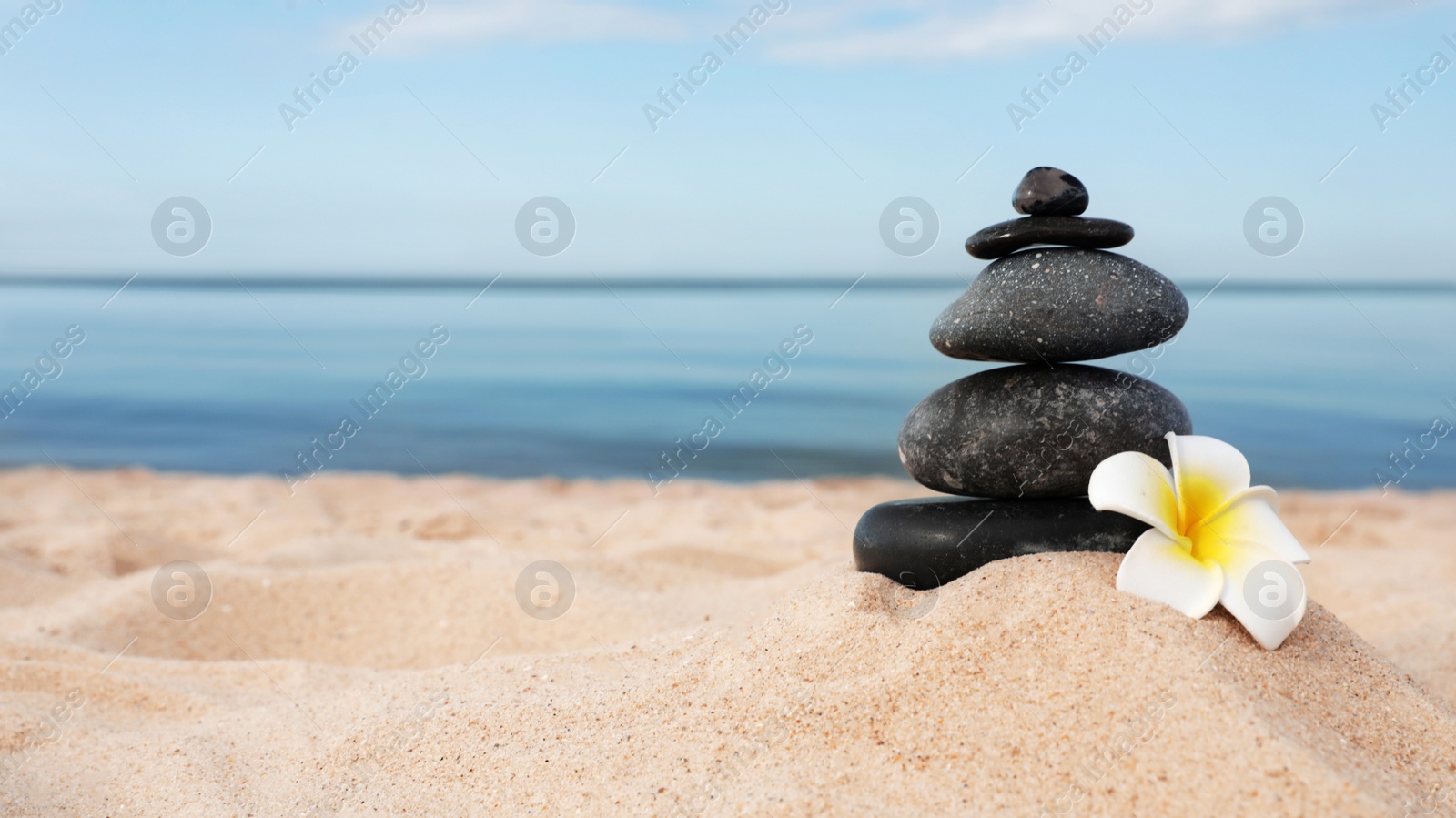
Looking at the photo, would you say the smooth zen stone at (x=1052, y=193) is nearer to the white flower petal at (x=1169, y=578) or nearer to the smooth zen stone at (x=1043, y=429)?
the smooth zen stone at (x=1043, y=429)

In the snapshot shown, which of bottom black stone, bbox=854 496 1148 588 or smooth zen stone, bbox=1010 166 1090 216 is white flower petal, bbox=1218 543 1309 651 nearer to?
bottom black stone, bbox=854 496 1148 588

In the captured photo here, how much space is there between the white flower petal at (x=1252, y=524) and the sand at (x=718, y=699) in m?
0.27

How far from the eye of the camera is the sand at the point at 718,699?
2.08 meters

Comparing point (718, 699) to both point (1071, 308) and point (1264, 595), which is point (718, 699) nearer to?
point (1264, 595)

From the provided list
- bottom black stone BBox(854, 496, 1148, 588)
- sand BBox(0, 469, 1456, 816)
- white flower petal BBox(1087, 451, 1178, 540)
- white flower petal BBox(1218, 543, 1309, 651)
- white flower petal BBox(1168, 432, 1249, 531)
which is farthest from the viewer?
bottom black stone BBox(854, 496, 1148, 588)

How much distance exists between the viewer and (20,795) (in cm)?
270

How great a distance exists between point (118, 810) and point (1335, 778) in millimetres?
2982

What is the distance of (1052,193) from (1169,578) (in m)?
1.26

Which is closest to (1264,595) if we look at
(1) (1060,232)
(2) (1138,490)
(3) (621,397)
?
(2) (1138,490)

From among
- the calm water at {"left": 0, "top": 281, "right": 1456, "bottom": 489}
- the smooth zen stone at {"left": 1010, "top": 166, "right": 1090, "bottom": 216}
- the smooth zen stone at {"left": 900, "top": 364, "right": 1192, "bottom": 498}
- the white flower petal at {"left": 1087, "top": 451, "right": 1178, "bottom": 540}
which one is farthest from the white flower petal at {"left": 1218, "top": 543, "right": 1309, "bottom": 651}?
the calm water at {"left": 0, "top": 281, "right": 1456, "bottom": 489}

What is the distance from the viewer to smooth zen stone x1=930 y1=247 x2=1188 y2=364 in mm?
2914

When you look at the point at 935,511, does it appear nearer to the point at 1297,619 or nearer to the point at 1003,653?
the point at 1003,653

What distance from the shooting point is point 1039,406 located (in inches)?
114

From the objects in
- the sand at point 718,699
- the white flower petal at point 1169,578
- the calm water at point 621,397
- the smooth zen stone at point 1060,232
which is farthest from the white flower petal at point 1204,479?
the calm water at point 621,397
